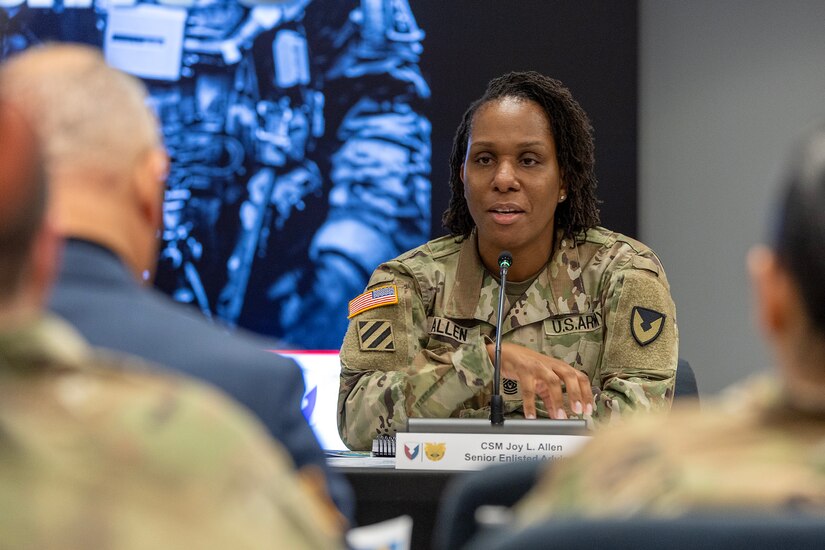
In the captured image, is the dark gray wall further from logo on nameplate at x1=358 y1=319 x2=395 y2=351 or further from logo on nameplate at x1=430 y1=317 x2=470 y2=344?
logo on nameplate at x1=358 y1=319 x2=395 y2=351

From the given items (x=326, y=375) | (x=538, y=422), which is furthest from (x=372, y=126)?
(x=538, y=422)

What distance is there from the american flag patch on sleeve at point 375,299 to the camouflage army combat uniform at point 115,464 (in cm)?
222

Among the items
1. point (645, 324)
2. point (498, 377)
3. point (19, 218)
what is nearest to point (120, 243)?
point (19, 218)

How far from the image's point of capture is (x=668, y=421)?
2.61 feet

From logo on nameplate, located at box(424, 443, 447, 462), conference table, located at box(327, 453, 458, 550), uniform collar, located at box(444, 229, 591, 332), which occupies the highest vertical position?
uniform collar, located at box(444, 229, 591, 332)

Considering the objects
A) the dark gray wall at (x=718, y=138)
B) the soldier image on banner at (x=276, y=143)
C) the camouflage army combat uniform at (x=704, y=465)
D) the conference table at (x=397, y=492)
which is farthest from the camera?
the dark gray wall at (x=718, y=138)

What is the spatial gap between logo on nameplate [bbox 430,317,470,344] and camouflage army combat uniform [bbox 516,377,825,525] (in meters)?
2.07

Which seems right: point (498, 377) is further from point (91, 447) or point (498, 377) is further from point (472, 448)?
point (91, 447)

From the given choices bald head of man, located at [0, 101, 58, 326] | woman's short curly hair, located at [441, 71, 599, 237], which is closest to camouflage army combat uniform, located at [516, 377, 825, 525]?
bald head of man, located at [0, 101, 58, 326]

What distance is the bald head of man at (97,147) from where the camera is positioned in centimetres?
119

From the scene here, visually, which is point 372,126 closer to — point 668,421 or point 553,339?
point 553,339

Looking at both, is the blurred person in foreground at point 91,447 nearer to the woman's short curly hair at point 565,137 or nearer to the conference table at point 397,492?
the conference table at point 397,492

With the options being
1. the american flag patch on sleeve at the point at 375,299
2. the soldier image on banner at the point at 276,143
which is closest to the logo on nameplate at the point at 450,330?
the american flag patch on sleeve at the point at 375,299

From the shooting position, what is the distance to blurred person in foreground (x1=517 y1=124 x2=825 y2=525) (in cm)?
73
